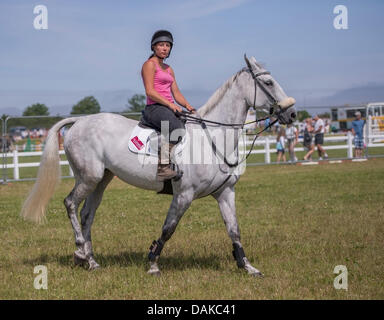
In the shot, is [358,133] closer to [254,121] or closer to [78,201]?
[254,121]

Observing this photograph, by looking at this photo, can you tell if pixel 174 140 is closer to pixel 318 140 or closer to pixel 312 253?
pixel 312 253

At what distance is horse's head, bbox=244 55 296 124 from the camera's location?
634 cm

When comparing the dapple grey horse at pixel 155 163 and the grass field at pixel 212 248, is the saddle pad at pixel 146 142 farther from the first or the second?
the grass field at pixel 212 248

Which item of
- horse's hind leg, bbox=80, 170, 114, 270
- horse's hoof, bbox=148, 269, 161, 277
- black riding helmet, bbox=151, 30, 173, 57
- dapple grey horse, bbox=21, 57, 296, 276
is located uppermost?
black riding helmet, bbox=151, 30, 173, 57

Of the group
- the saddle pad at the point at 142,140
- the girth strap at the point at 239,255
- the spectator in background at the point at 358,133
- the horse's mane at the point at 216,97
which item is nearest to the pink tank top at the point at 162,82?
the saddle pad at the point at 142,140

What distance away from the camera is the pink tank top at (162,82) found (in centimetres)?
672

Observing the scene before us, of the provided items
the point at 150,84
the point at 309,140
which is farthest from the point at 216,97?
the point at 309,140

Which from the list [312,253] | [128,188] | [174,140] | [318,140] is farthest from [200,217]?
[318,140]

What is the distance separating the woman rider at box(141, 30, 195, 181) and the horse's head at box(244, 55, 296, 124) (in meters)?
1.09

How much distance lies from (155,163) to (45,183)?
2.05 m

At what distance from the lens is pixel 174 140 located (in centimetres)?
661

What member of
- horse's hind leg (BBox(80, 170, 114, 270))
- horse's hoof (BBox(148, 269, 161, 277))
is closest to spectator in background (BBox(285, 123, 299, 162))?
horse's hind leg (BBox(80, 170, 114, 270))

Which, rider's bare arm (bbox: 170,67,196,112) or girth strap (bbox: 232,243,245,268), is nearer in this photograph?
girth strap (bbox: 232,243,245,268)

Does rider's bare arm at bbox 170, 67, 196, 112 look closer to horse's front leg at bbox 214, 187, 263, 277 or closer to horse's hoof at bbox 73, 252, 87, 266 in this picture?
horse's front leg at bbox 214, 187, 263, 277
